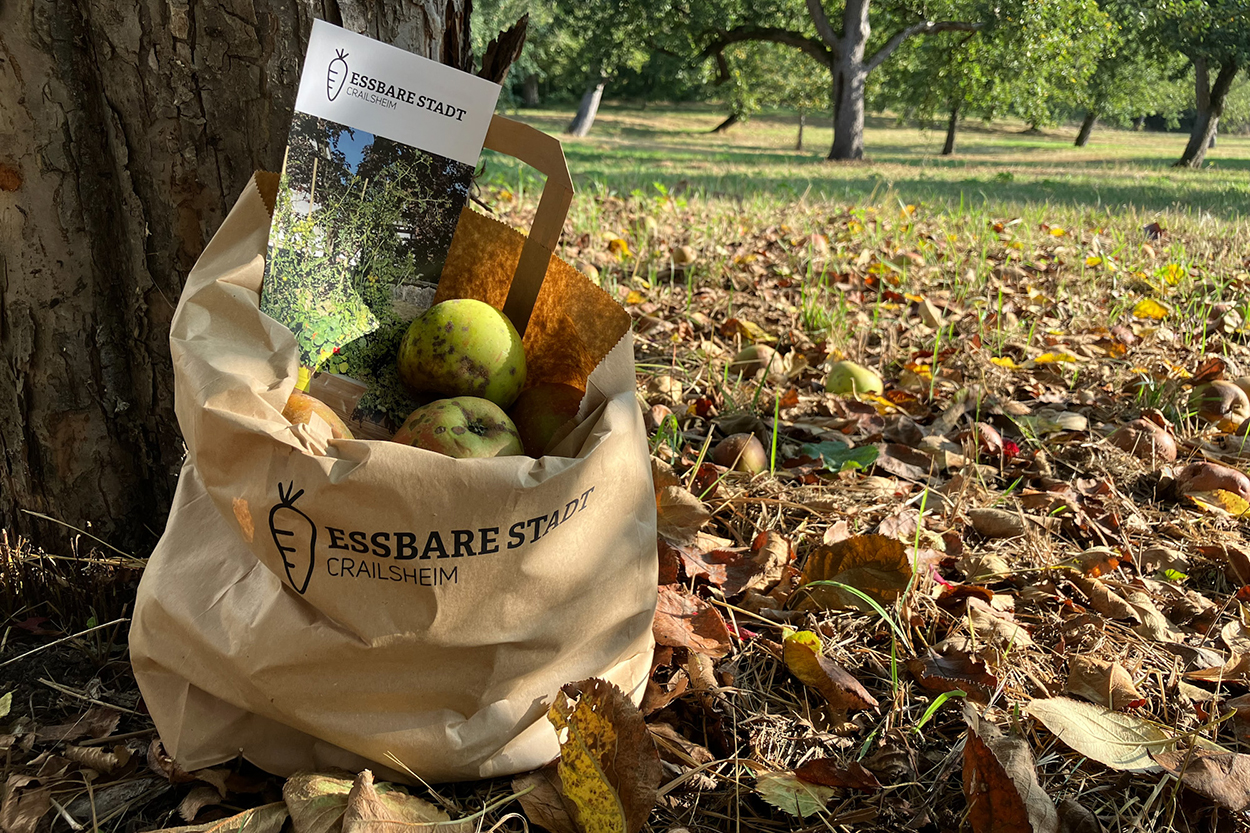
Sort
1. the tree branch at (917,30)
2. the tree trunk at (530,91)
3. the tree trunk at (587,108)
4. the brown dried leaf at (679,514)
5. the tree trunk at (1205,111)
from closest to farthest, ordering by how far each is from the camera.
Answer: the brown dried leaf at (679,514), the tree trunk at (1205,111), the tree branch at (917,30), the tree trunk at (587,108), the tree trunk at (530,91)

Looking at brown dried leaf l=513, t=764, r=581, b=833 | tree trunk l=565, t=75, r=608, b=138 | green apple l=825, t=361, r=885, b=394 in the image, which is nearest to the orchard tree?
tree trunk l=565, t=75, r=608, b=138

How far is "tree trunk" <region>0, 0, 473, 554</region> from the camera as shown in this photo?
4.00 feet

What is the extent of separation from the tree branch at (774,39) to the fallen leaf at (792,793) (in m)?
17.5

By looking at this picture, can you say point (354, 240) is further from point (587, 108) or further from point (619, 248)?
point (587, 108)

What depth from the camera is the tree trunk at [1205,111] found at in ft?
48.0

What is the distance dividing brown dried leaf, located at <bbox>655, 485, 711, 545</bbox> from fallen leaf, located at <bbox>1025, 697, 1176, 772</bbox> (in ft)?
2.01

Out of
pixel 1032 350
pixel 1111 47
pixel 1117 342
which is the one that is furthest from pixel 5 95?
pixel 1111 47

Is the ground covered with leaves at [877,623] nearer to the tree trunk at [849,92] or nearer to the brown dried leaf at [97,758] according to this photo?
the brown dried leaf at [97,758]

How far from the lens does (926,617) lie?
1.43 metres

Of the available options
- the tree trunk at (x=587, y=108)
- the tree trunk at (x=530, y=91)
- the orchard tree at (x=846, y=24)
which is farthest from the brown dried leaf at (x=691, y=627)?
the tree trunk at (x=530, y=91)

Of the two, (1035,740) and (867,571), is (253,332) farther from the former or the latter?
(1035,740)

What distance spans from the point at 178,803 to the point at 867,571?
3.44 feet

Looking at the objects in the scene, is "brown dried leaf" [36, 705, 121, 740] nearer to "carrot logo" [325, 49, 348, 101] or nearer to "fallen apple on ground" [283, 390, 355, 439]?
"fallen apple on ground" [283, 390, 355, 439]

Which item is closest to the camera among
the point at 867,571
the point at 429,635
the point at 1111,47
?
the point at 429,635
